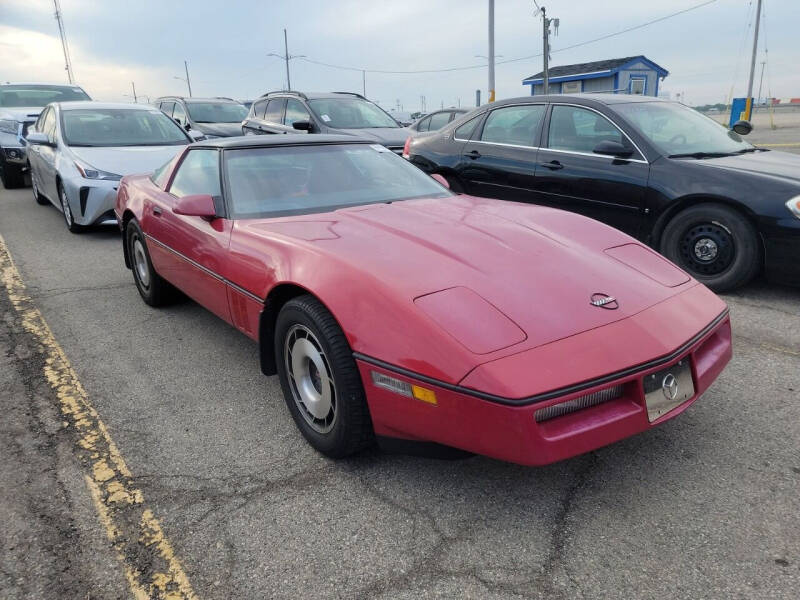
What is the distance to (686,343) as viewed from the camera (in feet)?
7.37

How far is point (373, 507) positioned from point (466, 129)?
16.2 ft

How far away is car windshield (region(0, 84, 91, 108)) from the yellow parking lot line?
1061cm

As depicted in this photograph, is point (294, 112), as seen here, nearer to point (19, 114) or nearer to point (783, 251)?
point (19, 114)

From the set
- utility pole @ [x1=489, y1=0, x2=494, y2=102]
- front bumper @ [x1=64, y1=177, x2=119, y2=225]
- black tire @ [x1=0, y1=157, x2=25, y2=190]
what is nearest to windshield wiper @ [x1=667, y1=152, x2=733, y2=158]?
front bumper @ [x1=64, y1=177, x2=119, y2=225]

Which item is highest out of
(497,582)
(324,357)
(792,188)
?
(792,188)

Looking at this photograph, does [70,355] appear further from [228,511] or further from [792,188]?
[792,188]

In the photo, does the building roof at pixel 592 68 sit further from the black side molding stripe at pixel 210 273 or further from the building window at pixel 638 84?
the black side molding stripe at pixel 210 273

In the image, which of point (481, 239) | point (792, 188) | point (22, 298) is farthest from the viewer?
point (22, 298)

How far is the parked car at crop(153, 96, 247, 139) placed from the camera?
41.2 ft

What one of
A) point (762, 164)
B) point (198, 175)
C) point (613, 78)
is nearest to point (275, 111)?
point (198, 175)

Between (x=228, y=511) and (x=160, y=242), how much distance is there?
7.59 ft

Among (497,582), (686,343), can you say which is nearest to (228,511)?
(497,582)

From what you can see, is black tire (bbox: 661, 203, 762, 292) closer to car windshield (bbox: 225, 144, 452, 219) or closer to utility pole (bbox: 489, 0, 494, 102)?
car windshield (bbox: 225, 144, 452, 219)

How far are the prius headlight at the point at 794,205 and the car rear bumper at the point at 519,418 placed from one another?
2696mm
